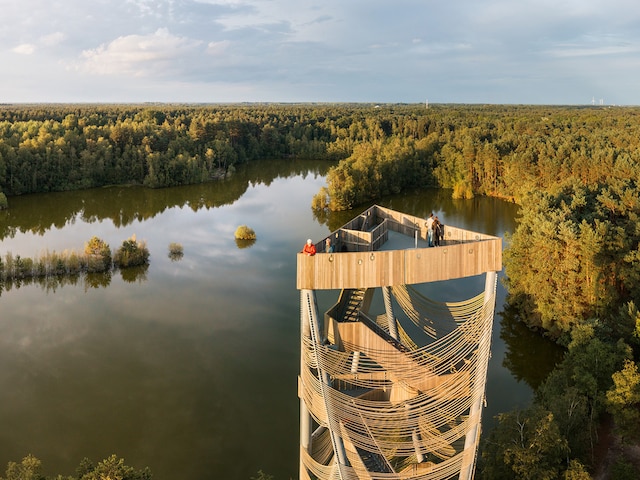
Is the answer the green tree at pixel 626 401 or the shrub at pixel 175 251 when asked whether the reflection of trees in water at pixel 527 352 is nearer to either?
the green tree at pixel 626 401

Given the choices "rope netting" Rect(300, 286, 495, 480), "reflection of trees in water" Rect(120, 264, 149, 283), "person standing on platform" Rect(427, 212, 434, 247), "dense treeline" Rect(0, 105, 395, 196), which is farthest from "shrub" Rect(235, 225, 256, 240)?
"person standing on platform" Rect(427, 212, 434, 247)

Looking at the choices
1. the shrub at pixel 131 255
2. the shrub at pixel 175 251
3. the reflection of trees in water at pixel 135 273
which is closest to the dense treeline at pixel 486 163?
the shrub at pixel 175 251

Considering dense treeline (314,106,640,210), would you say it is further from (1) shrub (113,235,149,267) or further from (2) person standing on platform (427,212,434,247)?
(2) person standing on platform (427,212,434,247)

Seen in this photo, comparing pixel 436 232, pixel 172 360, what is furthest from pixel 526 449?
pixel 172 360

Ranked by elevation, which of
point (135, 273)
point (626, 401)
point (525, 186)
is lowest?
point (135, 273)

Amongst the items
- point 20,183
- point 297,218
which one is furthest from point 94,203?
point 297,218

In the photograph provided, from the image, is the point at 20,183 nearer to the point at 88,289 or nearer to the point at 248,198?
the point at 248,198

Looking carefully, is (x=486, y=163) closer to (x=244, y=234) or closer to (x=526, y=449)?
(x=244, y=234)
